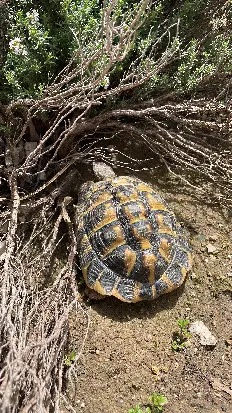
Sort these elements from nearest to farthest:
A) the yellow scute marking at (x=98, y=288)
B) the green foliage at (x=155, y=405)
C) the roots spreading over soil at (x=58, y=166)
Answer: the roots spreading over soil at (x=58, y=166) → the green foliage at (x=155, y=405) → the yellow scute marking at (x=98, y=288)

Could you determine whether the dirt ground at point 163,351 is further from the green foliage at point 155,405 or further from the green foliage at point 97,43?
the green foliage at point 97,43

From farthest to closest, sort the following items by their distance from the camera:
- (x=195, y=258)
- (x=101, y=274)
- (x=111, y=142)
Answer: (x=111, y=142) → (x=195, y=258) → (x=101, y=274)

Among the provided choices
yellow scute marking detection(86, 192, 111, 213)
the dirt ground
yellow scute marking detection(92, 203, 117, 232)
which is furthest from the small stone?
yellow scute marking detection(86, 192, 111, 213)

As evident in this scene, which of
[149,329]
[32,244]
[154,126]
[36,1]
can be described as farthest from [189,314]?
[36,1]

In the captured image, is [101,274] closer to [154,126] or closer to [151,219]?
[151,219]

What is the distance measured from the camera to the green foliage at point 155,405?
2.75 m

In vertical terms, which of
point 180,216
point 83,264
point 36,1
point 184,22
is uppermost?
point 36,1

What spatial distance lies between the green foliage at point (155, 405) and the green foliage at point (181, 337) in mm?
359

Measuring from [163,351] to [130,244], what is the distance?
776 mm

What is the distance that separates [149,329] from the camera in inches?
122

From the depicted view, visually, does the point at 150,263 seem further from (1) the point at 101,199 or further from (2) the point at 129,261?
(1) the point at 101,199

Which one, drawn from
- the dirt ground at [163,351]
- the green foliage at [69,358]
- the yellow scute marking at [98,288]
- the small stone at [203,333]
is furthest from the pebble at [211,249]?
the green foliage at [69,358]

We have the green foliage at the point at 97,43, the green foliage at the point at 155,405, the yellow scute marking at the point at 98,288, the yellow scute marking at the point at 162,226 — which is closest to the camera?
the green foliage at the point at 155,405

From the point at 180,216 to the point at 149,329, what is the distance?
0.96m
